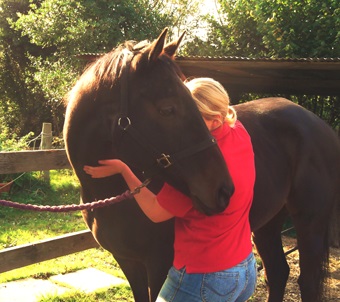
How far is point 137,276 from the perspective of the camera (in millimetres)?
2561

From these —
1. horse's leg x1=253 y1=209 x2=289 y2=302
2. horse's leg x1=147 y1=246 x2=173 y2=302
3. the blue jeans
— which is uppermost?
the blue jeans

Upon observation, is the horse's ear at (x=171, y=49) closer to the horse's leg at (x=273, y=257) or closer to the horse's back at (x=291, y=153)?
the horse's back at (x=291, y=153)

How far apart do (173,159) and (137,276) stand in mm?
1160

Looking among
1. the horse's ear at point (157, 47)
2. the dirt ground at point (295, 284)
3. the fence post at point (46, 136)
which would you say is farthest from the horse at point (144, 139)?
the fence post at point (46, 136)

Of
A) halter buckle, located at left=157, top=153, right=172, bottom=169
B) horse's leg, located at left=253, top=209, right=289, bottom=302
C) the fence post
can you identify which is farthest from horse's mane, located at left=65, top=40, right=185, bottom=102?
the fence post

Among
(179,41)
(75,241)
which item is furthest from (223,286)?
(75,241)

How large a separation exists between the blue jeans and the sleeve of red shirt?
0.23m

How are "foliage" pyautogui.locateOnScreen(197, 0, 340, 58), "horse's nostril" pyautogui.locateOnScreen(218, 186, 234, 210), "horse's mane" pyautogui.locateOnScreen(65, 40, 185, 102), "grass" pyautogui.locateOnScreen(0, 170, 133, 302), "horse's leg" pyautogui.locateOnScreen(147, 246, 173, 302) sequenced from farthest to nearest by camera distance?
"foliage" pyautogui.locateOnScreen(197, 0, 340, 58) → "grass" pyautogui.locateOnScreen(0, 170, 133, 302) → "horse's leg" pyautogui.locateOnScreen(147, 246, 173, 302) → "horse's mane" pyautogui.locateOnScreen(65, 40, 185, 102) → "horse's nostril" pyautogui.locateOnScreen(218, 186, 234, 210)

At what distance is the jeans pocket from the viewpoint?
5.20 feet

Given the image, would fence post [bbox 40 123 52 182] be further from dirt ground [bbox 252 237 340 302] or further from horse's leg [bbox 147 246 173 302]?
horse's leg [bbox 147 246 173 302]

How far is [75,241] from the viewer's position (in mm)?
3908

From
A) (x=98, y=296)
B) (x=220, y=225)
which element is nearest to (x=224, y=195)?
(x=220, y=225)

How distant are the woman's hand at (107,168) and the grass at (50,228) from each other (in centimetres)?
198

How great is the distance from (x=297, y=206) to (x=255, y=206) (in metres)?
0.69
